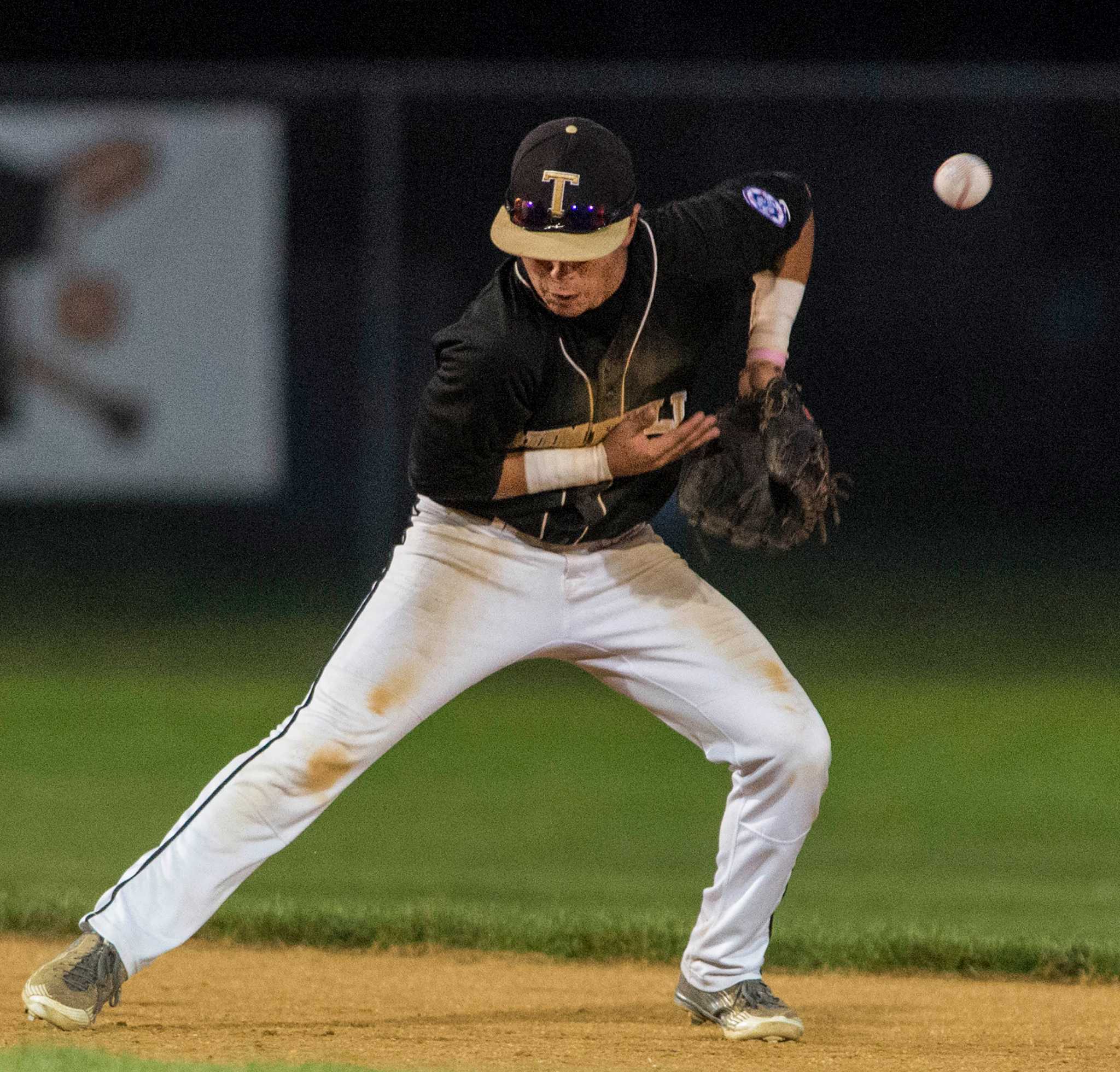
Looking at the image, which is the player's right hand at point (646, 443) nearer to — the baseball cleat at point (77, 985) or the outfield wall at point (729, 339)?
the baseball cleat at point (77, 985)

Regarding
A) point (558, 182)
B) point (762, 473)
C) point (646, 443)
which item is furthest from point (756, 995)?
point (558, 182)

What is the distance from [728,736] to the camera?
4.23m

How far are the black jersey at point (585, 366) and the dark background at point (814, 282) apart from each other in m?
5.32

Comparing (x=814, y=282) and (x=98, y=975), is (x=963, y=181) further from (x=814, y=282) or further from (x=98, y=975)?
(x=814, y=282)

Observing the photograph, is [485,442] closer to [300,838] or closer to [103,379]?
[300,838]

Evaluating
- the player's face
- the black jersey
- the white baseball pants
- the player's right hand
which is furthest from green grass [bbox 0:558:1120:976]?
the player's face

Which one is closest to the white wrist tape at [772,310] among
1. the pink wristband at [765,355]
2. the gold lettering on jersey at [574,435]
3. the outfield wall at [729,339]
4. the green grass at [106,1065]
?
the pink wristband at [765,355]

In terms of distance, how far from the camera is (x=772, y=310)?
176 inches

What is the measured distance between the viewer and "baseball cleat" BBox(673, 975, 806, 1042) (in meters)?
4.31

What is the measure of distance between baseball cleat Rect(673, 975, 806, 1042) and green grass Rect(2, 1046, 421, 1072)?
831mm

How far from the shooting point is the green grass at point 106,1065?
365 centimetres

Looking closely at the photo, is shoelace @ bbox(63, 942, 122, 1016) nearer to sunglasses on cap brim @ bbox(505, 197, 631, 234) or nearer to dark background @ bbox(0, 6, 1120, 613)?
sunglasses on cap brim @ bbox(505, 197, 631, 234)

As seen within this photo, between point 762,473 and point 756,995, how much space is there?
1.12 meters

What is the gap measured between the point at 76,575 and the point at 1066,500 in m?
6.01
